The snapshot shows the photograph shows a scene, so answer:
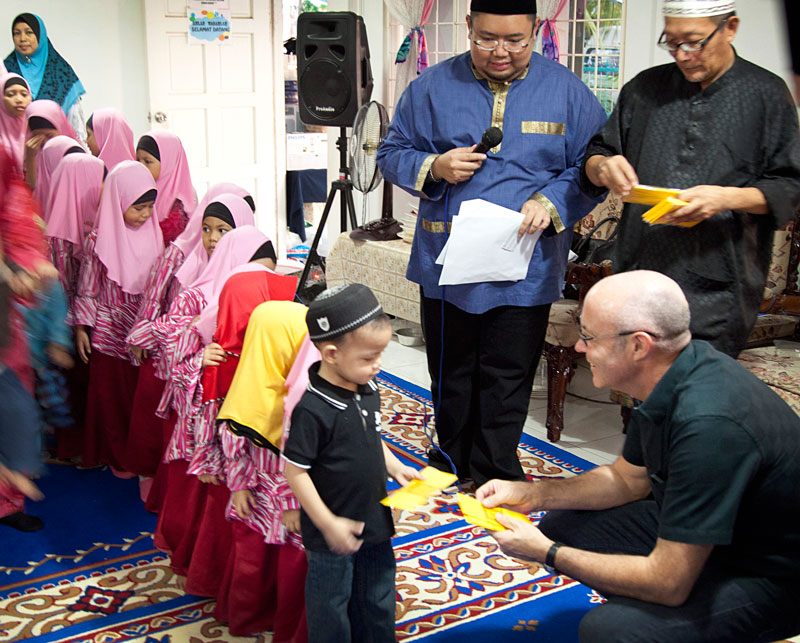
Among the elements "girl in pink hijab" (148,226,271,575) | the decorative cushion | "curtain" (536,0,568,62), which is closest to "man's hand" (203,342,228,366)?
"girl in pink hijab" (148,226,271,575)

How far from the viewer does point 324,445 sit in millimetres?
1886

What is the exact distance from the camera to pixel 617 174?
2525mm

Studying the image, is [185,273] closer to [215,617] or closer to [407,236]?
[215,617]

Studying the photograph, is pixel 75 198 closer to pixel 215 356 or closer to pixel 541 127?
pixel 215 356

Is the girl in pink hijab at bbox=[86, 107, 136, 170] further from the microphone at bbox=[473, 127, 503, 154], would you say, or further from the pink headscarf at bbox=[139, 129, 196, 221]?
the microphone at bbox=[473, 127, 503, 154]

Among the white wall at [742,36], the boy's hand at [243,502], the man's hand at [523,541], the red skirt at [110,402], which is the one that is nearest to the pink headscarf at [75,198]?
the red skirt at [110,402]

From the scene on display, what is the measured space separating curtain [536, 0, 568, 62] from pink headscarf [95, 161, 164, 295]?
276cm

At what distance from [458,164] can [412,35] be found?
342cm

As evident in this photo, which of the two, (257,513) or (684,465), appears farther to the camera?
(257,513)

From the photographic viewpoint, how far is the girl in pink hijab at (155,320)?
2938mm

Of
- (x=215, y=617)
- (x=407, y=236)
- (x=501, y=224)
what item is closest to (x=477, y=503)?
(x=215, y=617)

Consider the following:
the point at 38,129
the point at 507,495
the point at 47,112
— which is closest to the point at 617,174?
the point at 507,495

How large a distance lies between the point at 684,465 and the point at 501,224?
4.60 feet

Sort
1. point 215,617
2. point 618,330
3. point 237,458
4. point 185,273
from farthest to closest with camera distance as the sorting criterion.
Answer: point 185,273 → point 215,617 → point 237,458 → point 618,330
